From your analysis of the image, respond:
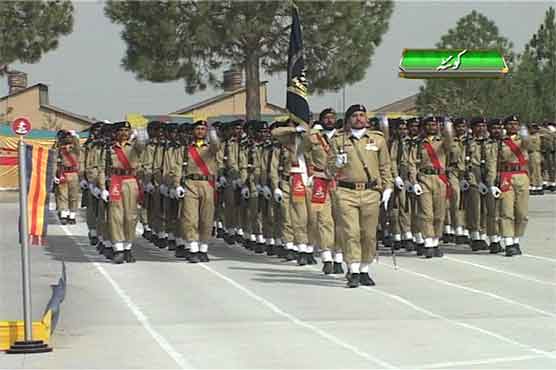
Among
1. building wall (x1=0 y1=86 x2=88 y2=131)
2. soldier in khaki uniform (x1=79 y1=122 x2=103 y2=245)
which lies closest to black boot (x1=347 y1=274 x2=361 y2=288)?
soldier in khaki uniform (x1=79 y1=122 x2=103 y2=245)

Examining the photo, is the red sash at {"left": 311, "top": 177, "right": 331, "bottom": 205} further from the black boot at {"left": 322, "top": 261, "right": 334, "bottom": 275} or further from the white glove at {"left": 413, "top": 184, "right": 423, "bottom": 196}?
the white glove at {"left": 413, "top": 184, "right": 423, "bottom": 196}

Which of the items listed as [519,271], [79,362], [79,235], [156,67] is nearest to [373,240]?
[519,271]

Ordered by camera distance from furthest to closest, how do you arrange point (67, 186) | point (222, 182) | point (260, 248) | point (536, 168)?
point (536, 168)
point (67, 186)
point (222, 182)
point (260, 248)

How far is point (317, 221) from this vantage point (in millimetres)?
16859

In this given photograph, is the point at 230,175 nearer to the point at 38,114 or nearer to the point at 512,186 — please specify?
the point at 512,186

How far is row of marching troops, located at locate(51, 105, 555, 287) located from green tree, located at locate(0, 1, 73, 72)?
1965cm

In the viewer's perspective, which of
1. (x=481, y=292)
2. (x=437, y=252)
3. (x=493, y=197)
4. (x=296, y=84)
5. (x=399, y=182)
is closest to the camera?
(x=481, y=292)

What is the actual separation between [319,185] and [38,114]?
197ft

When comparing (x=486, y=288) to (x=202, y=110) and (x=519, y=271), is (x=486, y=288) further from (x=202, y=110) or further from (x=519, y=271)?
(x=202, y=110)

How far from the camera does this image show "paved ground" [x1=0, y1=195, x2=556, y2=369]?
10312 mm

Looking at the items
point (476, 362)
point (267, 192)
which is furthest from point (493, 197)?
point (476, 362)

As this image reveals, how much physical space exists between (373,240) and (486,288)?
1.39 metres

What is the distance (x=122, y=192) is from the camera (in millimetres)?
18062

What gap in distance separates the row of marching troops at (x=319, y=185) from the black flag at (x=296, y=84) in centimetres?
17
